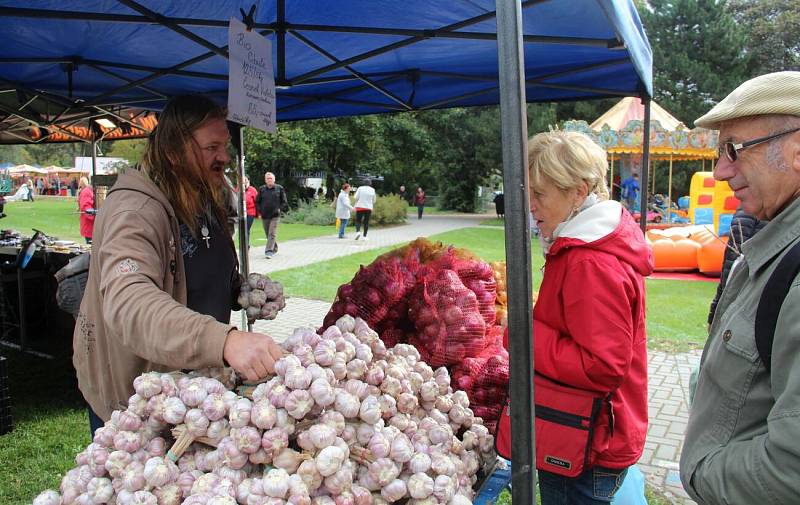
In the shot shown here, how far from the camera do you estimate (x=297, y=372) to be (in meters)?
1.21

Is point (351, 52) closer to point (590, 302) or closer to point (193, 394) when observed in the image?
point (590, 302)

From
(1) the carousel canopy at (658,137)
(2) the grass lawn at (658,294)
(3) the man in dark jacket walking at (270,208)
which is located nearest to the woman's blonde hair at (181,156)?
(2) the grass lawn at (658,294)

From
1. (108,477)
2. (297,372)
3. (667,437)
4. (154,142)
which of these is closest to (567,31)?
(154,142)

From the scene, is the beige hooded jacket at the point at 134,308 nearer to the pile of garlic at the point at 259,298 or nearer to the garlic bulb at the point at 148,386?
the garlic bulb at the point at 148,386

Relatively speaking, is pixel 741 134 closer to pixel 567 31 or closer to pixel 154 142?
pixel 154 142

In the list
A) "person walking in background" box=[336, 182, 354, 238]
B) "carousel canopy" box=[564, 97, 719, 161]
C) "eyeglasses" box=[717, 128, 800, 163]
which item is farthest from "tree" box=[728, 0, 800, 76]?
"eyeglasses" box=[717, 128, 800, 163]

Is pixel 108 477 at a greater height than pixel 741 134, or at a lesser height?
lesser

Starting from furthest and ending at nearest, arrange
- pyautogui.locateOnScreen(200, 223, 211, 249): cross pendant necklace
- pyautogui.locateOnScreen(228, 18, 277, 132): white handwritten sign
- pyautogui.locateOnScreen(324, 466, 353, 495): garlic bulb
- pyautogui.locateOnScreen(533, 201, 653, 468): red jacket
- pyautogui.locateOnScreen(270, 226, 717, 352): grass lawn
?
pyautogui.locateOnScreen(270, 226, 717, 352): grass lawn → pyautogui.locateOnScreen(228, 18, 277, 132): white handwritten sign → pyautogui.locateOnScreen(200, 223, 211, 249): cross pendant necklace → pyautogui.locateOnScreen(533, 201, 653, 468): red jacket → pyautogui.locateOnScreen(324, 466, 353, 495): garlic bulb

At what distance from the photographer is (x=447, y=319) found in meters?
2.41

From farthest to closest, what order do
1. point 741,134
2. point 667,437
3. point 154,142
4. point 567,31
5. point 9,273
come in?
point 9,273
point 667,437
point 567,31
point 154,142
point 741,134

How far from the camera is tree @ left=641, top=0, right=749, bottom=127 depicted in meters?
25.1

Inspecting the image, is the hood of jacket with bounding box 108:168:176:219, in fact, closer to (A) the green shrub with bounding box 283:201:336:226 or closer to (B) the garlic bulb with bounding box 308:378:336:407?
(B) the garlic bulb with bounding box 308:378:336:407

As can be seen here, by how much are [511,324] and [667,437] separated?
12.2 feet

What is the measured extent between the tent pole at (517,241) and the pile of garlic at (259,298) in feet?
3.73
